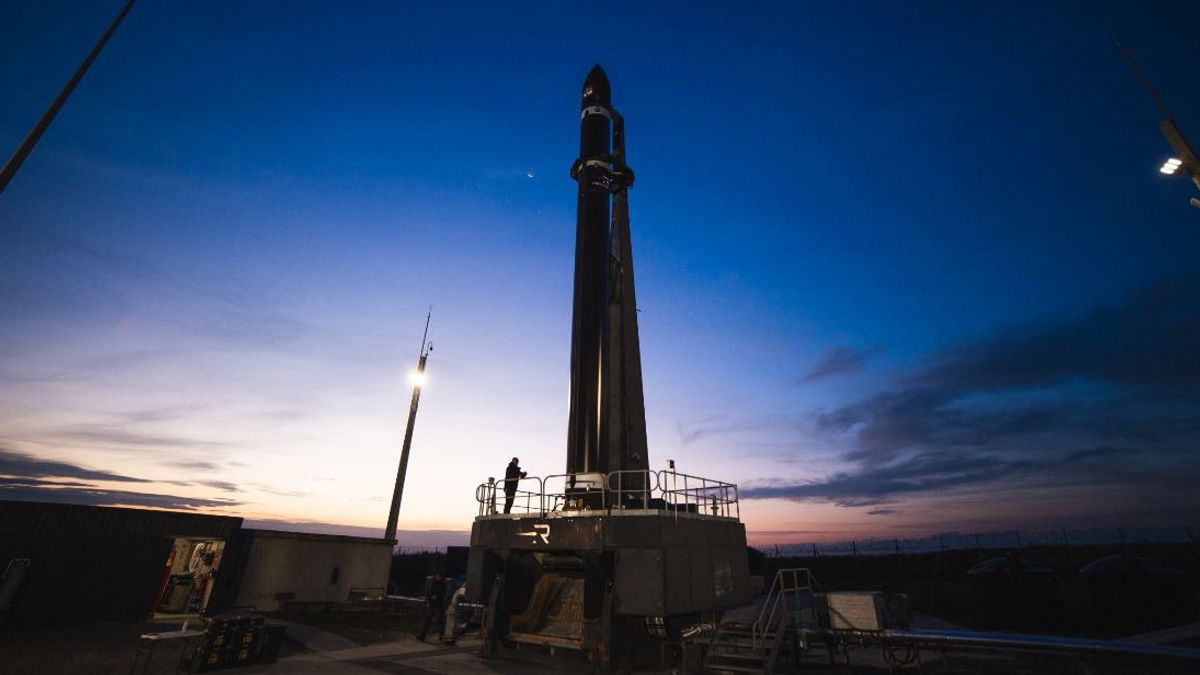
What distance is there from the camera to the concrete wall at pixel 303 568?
22969 mm

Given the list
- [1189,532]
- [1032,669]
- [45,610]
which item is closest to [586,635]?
[1032,669]

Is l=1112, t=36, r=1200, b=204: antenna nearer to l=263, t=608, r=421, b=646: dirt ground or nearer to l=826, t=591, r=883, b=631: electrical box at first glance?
l=826, t=591, r=883, b=631: electrical box

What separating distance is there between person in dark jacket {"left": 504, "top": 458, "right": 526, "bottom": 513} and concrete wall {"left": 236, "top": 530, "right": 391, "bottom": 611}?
13.3 meters

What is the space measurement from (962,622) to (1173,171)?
22772mm

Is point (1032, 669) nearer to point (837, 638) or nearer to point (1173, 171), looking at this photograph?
point (837, 638)

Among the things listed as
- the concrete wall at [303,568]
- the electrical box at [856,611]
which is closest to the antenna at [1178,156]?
the electrical box at [856,611]

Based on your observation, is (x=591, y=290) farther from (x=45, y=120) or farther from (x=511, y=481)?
(x=45, y=120)

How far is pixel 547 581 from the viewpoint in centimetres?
1580

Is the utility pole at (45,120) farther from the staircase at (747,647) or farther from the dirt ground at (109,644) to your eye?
the staircase at (747,647)

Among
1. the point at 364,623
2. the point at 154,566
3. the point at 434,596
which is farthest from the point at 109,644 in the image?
the point at 434,596

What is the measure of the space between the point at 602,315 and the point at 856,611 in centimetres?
1172

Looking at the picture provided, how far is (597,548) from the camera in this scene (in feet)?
45.7

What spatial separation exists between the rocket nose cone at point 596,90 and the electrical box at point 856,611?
68.2 feet

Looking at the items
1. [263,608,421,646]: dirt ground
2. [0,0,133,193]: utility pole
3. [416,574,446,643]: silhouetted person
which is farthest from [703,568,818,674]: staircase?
[0,0,133,193]: utility pole
